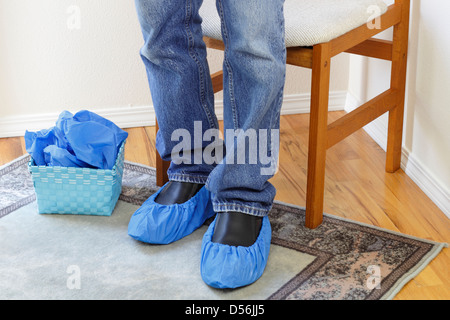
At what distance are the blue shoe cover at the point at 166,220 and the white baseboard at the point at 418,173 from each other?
1.69ft

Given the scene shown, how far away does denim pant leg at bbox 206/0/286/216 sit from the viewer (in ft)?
3.24

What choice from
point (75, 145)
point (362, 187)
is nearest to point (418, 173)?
point (362, 187)

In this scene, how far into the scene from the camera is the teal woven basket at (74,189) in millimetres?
1272

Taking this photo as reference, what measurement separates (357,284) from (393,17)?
0.63m

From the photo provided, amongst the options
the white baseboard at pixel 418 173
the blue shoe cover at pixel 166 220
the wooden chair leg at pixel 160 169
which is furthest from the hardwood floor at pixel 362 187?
the blue shoe cover at pixel 166 220

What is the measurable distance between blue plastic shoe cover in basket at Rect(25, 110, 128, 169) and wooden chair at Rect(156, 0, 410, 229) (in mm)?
166

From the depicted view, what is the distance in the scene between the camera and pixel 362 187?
1.44 m

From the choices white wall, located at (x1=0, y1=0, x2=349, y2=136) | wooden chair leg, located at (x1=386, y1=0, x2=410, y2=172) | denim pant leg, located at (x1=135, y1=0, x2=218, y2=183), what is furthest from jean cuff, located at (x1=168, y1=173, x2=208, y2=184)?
white wall, located at (x1=0, y1=0, x2=349, y2=136)

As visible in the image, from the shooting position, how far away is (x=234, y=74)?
1054mm

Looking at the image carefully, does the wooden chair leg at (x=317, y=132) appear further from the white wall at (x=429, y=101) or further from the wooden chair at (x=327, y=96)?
the white wall at (x=429, y=101)
